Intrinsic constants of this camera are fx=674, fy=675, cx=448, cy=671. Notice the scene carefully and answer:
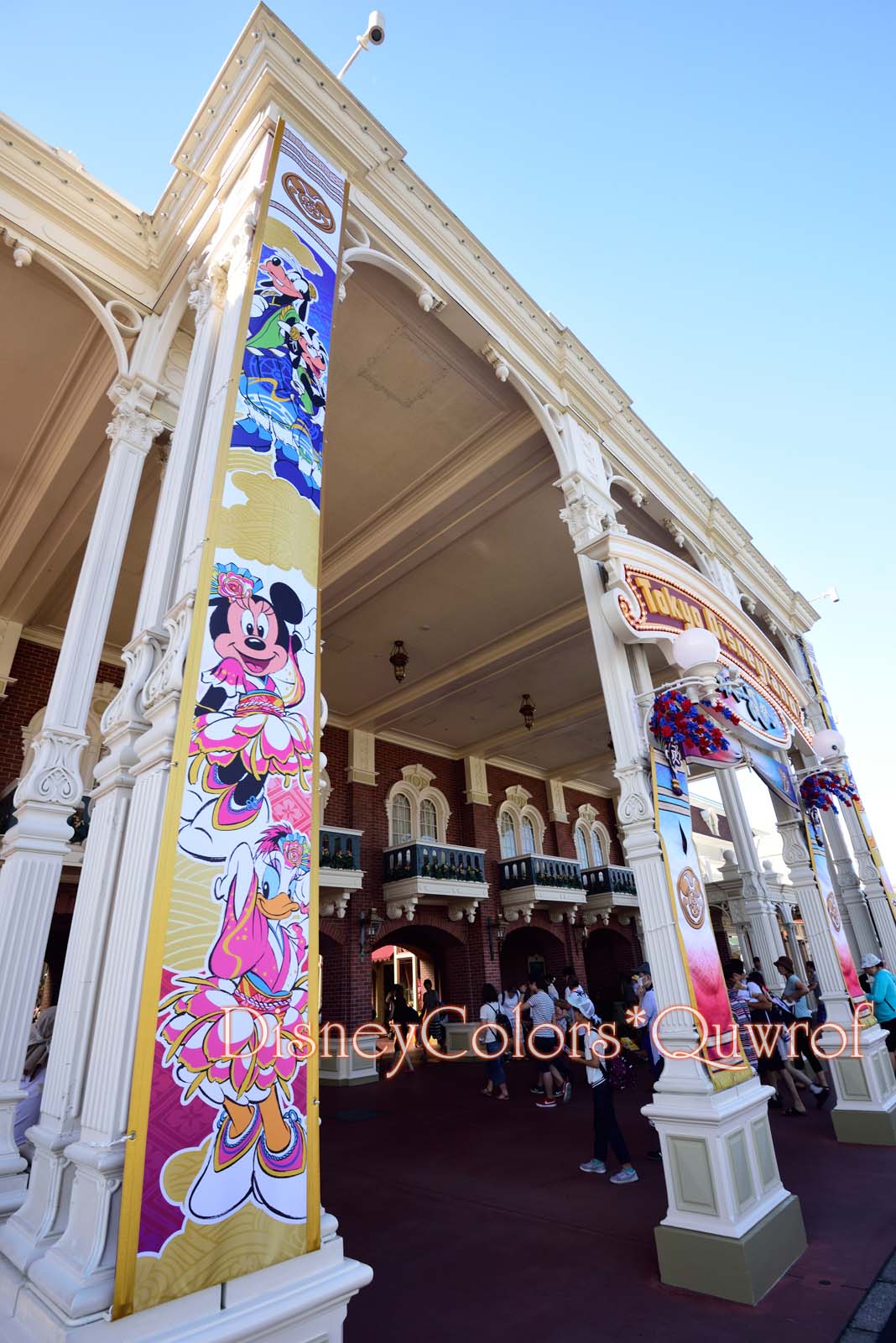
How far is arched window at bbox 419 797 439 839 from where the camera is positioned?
16.8 meters

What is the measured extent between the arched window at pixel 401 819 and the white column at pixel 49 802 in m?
12.0

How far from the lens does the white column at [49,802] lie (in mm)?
3744

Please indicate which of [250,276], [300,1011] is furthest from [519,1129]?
[250,276]

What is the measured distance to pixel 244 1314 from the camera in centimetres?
195

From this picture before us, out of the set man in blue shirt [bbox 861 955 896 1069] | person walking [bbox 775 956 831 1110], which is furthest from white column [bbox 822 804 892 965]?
person walking [bbox 775 956 831 1110]

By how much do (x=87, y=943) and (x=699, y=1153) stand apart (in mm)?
3808

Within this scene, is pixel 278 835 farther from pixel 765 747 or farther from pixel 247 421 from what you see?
pixel 765 747

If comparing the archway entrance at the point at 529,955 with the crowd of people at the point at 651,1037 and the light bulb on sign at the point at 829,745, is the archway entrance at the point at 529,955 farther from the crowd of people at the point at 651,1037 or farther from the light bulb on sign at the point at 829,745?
the light bulb on sign at the point at 829,745

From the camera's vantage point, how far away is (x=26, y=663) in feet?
35.8

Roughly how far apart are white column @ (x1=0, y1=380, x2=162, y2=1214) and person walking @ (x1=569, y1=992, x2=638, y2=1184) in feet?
13.1

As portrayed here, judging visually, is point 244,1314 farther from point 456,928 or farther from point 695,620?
point 456,928

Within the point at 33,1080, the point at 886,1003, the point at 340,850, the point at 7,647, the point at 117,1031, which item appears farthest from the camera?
the point at 340,850

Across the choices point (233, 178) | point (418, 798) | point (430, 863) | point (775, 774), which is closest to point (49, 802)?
point (233, 178)

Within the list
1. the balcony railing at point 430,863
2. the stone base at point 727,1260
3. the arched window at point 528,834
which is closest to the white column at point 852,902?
the stone base at point 727,1260
